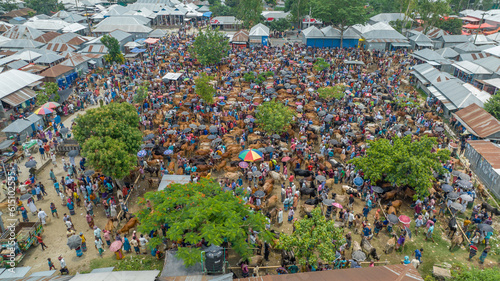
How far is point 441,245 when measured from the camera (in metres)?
18.5

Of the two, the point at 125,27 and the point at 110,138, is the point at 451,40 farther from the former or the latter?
the point at 110,138

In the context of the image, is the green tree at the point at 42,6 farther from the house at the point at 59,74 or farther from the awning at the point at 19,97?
the awning at the point at 19,97

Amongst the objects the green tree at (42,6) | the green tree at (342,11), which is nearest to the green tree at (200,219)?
the green tree at (342,11)

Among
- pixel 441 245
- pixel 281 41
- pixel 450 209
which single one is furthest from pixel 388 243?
pixel 281 41

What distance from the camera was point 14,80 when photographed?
33250 millimetres

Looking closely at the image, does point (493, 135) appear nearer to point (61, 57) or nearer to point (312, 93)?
point (312, 93)

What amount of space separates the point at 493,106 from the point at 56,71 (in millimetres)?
46166

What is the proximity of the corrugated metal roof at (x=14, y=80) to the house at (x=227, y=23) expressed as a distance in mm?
41855

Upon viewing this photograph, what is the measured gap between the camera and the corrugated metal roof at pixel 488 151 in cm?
2310

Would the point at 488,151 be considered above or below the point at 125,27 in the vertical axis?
below

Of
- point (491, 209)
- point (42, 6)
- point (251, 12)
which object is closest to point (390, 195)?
point (491, 209)

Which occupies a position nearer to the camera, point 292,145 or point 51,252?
point 51,252

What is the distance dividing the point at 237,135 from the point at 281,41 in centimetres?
3961

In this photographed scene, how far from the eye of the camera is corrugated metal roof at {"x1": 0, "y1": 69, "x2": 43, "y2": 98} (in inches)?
1245
